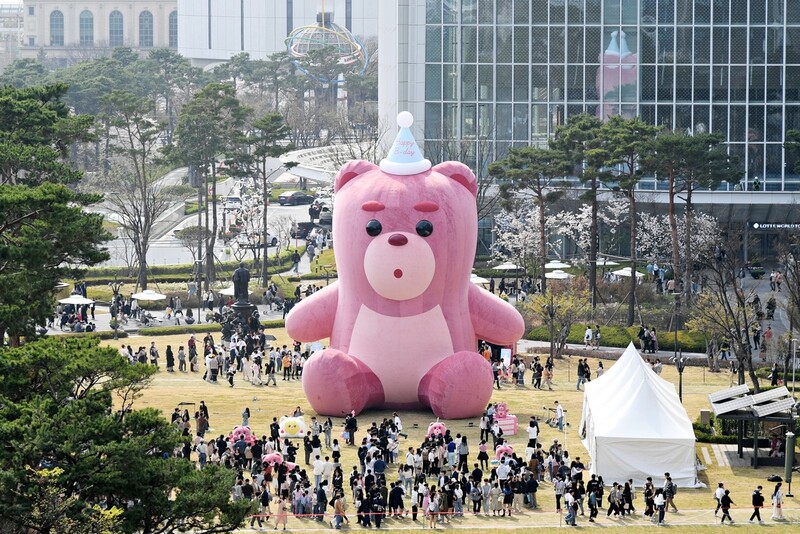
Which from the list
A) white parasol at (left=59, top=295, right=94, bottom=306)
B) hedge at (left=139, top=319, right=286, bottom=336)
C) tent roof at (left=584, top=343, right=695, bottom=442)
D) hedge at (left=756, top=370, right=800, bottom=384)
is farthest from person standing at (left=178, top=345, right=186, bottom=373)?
hedge at (left=756, top=370, right=800, bottom=384)

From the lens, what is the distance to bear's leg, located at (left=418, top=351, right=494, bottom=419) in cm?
4028

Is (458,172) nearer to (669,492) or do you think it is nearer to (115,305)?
(669,492)

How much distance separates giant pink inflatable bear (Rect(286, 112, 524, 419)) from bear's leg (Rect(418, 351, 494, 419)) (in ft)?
0.08

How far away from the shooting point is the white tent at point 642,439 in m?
35.1

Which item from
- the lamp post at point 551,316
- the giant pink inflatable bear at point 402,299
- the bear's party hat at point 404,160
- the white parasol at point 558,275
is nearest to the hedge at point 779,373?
the lamp post at point 551,316

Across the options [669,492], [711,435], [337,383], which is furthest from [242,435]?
[711,435]

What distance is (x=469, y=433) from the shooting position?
39562 millimetres

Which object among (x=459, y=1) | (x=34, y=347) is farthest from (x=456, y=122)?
(x=34, y=347)

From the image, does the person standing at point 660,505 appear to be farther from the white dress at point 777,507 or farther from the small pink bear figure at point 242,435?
the small pink bear figure at point 242,435

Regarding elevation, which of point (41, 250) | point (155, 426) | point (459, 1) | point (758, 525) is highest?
point (459, 1)

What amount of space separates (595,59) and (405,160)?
3719 centimetres

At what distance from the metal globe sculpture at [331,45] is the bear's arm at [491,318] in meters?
94.8

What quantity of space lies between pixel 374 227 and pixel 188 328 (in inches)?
848

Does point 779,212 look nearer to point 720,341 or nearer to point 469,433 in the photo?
point 720,341
